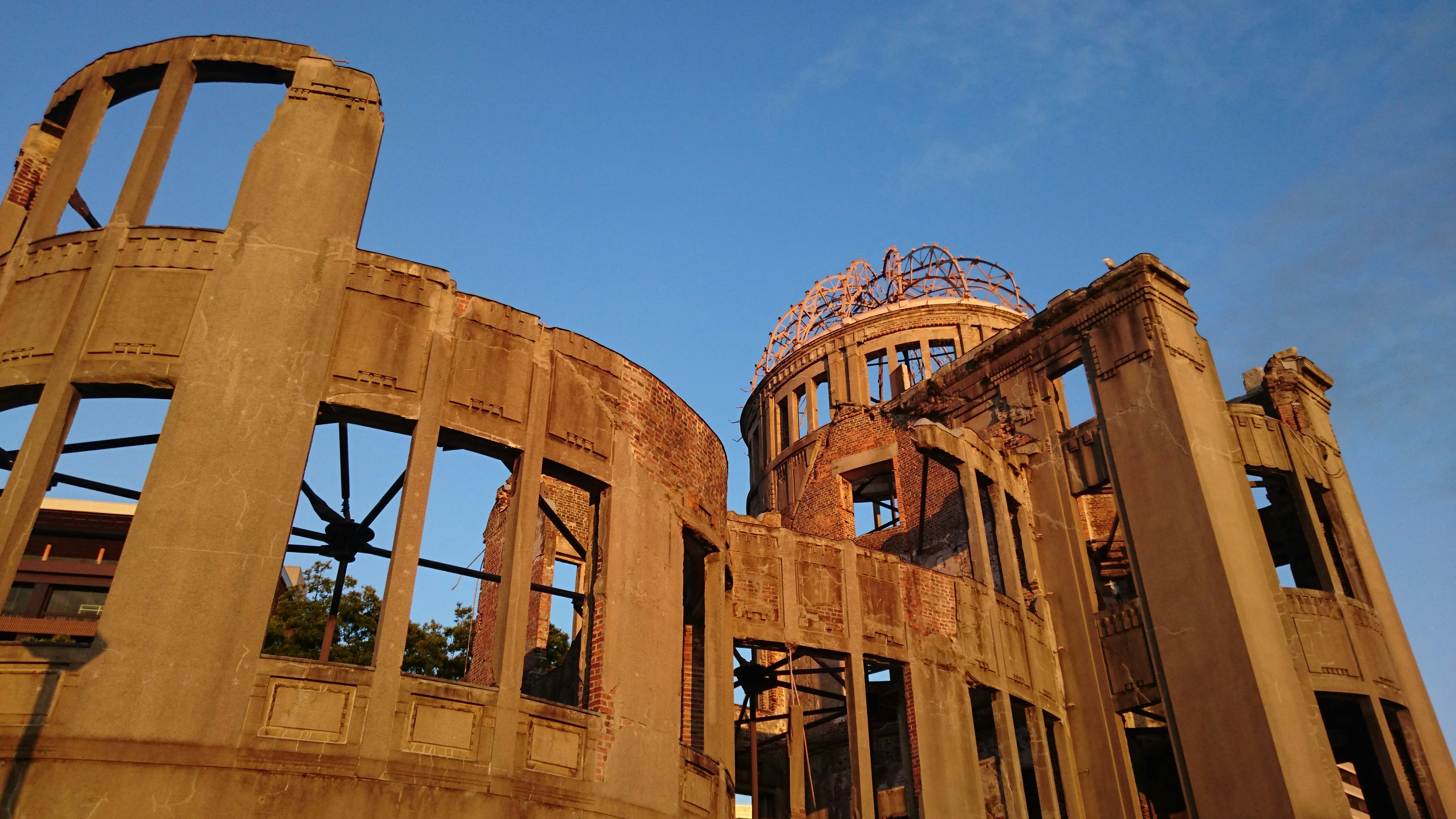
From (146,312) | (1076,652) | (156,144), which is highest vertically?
(156,144)

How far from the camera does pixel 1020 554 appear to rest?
855 inches

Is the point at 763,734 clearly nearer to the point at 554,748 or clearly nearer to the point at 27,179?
the point at 554,748

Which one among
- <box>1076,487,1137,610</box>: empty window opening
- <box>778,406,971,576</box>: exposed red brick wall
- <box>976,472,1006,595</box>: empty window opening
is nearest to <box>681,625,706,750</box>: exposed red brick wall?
<box>778,406,971,576</box>: exposed red brick wall

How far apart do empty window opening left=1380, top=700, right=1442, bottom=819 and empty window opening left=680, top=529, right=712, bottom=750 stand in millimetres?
12115

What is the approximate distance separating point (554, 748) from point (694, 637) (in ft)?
18.7

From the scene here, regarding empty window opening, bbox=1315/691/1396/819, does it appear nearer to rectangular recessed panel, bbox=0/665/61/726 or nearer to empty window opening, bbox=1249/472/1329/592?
empty window opening, bbox=1249/472/1329/592

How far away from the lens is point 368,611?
2438 cm

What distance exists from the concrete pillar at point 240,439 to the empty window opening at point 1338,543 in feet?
59.0

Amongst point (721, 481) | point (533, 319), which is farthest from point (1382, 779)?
point (533, 319)

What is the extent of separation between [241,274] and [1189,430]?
15.7 m

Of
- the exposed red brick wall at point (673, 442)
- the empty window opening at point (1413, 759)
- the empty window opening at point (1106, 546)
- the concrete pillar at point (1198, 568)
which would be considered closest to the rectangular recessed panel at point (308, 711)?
the exposed red brick wall at point (673, 442)

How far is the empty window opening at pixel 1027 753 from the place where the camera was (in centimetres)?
1889

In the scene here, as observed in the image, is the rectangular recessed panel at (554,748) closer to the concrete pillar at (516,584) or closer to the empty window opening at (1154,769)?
the concrete pillar at (516,584)

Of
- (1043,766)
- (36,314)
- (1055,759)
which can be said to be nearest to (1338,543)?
(1055,759)
